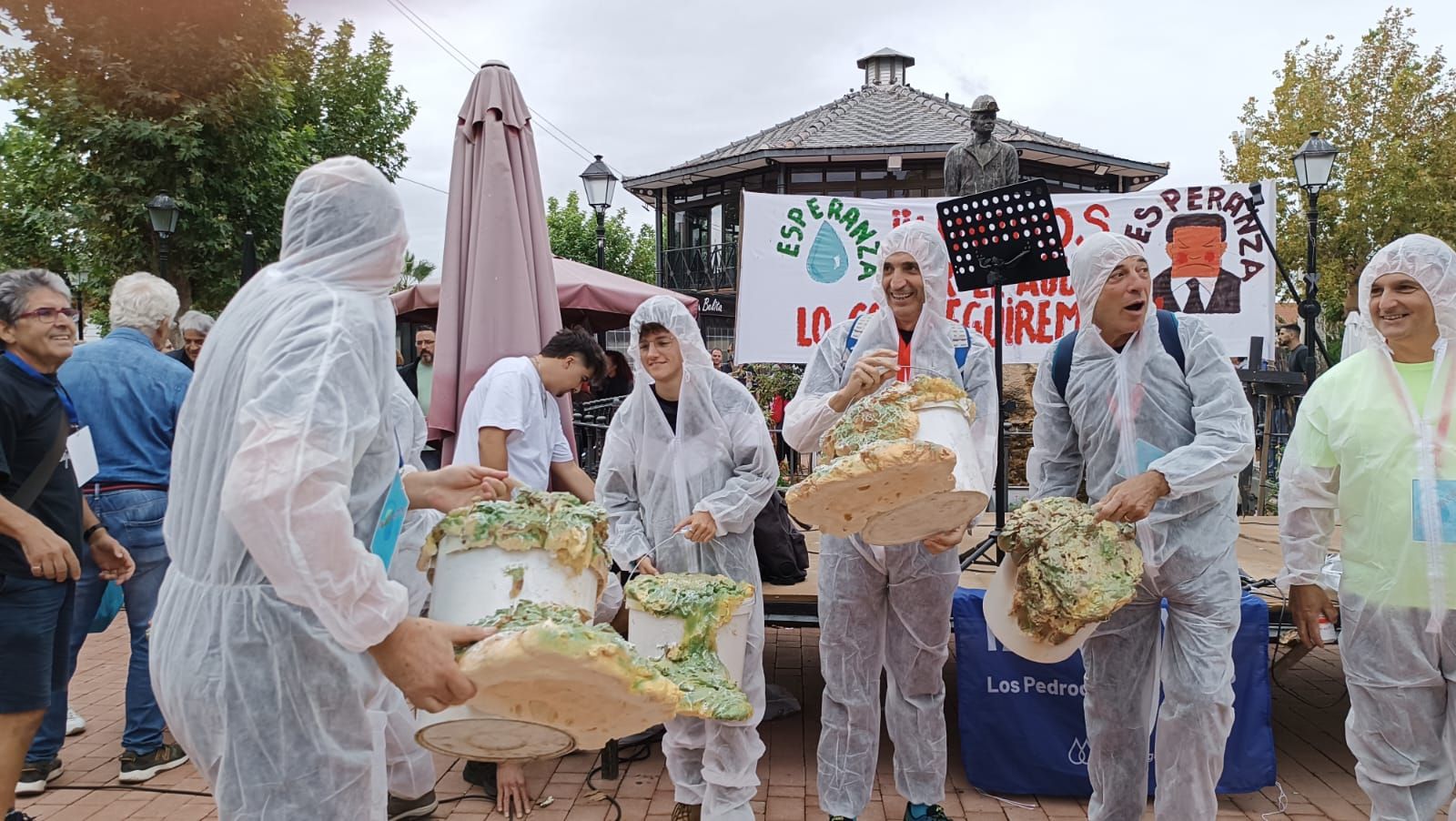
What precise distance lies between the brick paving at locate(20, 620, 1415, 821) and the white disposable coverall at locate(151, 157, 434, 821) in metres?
2.05

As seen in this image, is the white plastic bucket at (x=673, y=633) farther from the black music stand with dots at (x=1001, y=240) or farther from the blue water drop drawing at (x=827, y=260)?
the blue water drop drawing at (x=827, y=260)

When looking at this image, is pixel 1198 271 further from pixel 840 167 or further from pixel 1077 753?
pixel 840 167

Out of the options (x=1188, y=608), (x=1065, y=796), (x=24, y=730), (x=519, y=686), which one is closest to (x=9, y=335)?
(x=24, y=730)

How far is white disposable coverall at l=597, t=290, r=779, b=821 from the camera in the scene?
3135mm

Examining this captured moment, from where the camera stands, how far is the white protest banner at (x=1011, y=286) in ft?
22.6

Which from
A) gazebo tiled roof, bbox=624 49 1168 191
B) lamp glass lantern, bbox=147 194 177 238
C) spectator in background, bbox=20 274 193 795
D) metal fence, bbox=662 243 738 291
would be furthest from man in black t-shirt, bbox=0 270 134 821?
metal fence, bbox=662 243 738 291

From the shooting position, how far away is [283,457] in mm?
1430

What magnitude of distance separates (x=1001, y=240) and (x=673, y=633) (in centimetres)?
231

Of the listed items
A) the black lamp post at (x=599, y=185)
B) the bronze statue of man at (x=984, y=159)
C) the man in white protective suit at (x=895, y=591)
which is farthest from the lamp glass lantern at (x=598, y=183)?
the man in white protective suit at (x=895, y=591)

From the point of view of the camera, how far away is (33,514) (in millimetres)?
3086

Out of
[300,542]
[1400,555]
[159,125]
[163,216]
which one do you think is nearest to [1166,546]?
[1400,555]

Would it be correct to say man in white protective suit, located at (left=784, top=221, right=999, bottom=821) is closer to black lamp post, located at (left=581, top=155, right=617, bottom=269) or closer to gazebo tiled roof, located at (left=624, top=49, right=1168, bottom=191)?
black lamp post, located at (left=581, top=155, right=617, bottom=269)

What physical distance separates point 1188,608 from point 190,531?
2609mm

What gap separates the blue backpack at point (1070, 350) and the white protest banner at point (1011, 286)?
3.88 m
